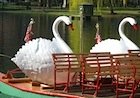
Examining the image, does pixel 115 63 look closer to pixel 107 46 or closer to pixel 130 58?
pixel 130 58

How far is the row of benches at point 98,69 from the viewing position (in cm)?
1138

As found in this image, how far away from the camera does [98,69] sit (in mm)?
11898

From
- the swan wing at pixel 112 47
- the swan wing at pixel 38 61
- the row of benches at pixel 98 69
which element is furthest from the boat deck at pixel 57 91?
the swan wing at pixel 112 47

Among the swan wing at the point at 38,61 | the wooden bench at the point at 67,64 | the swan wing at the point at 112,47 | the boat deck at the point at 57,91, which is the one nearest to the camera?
the boat deck at the point at 57,91

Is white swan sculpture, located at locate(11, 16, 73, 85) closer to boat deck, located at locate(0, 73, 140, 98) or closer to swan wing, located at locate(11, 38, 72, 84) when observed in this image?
swan wing, located at locate(11, 38, 72, 84)

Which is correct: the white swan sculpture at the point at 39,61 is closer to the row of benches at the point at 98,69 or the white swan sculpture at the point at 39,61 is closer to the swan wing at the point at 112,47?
the row of benches at the point at 98,69

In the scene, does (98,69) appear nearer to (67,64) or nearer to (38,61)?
(67,64)

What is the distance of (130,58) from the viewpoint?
11609mm

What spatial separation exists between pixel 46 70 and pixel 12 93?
141cm

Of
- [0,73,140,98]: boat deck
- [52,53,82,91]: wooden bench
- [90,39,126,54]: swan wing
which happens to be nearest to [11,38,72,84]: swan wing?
[0,73,140,98]: boat deck

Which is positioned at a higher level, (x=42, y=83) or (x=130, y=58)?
(x=130, y=58)

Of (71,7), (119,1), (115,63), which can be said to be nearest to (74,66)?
(115,63)

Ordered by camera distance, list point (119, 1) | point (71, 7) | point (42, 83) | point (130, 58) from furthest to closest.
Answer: point (119, 1), point (71, 7), point (42, 83), point (130, 58)

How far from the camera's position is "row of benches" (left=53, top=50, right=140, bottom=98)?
11383 mm
